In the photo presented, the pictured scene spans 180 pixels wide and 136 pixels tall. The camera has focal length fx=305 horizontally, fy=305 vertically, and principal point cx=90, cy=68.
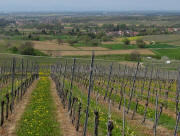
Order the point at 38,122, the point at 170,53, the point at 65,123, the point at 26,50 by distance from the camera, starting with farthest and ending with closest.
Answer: the point at 170,53 → the point at 26,50 → the point at 65,123 → the point at 38,122

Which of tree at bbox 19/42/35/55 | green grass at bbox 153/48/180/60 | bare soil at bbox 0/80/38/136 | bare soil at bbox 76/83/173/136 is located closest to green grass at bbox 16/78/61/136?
bare soil at bbox 0/80/38/136

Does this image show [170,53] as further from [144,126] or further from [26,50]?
[144,126]

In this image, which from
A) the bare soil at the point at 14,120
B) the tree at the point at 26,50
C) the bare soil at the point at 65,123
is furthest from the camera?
the tree at the point at 26,50

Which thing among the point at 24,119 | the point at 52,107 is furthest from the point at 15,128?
the point at 52,107

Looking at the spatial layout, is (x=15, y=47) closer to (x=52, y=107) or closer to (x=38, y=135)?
(x=52, y=107)

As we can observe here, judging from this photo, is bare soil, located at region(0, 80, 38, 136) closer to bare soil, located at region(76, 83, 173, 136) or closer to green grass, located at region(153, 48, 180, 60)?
bare soil, located at region(76, 83, 173, 136)

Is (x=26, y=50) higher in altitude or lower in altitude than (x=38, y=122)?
lower

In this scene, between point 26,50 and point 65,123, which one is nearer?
point 65,123

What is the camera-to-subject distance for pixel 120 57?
6388 centimetres

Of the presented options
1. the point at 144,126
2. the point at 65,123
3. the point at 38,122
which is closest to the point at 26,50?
the point at 65,123

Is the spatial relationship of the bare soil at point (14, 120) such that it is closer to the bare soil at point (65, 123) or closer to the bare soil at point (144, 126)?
the bare soil at point (65, 123)

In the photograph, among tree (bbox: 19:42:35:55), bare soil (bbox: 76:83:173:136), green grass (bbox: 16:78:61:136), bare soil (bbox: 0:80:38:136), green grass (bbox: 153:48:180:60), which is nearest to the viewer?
green grass (bbox: 16:78:61:136)

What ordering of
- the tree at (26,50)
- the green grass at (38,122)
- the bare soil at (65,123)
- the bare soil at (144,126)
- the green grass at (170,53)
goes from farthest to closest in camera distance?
1. the green grass at (170,53)
2. the tree at (26,50)
3. the bare soil at (144,126)
4. the bare soil at (65,123)
5. the green grass at (38,122)

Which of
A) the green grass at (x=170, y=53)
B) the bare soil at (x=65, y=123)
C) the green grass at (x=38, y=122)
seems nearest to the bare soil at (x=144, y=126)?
the bare soil at (x=65, y=123)
